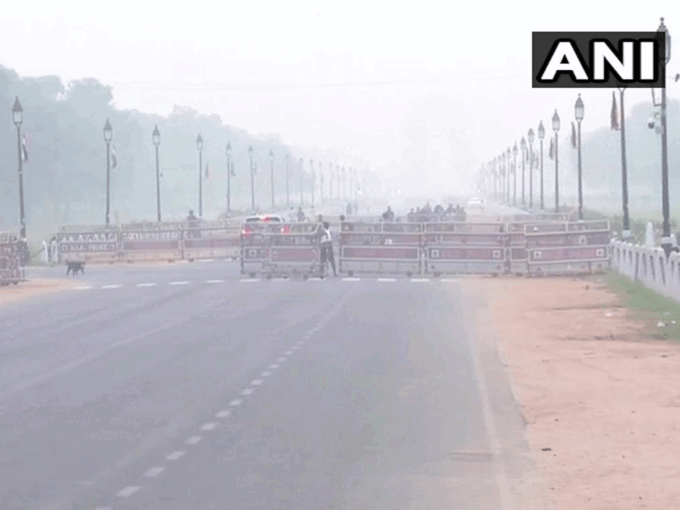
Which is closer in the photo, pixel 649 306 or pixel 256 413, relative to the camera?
pixel 256 413

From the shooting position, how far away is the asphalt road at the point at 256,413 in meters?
11.6

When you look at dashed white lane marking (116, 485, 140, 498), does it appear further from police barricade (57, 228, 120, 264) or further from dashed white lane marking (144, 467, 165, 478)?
police barricade (57, 228, 120, 264)

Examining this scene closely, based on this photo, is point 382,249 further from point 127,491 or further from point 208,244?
point 127,491

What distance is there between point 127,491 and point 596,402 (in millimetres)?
7571

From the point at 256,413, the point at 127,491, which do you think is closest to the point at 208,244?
the point at 256,413

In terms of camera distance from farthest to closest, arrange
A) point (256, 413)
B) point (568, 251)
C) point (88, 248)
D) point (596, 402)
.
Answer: point (88, 248), point (568, 251), point (596, 402), point (256, 413)

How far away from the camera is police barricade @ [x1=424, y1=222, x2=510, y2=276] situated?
48.9 metres

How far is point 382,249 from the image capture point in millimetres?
50031

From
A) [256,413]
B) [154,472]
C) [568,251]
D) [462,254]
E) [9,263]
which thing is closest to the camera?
[154,472]

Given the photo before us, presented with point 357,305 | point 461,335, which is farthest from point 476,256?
point 461,335

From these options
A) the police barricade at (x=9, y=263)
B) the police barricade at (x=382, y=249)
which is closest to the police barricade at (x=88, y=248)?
the police barricade at (x=9, y=263)

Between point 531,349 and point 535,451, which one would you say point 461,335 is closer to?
point 531,349

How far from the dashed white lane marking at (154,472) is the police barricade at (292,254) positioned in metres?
36.4

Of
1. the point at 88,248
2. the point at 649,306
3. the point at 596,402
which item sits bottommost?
the point at 596,402
